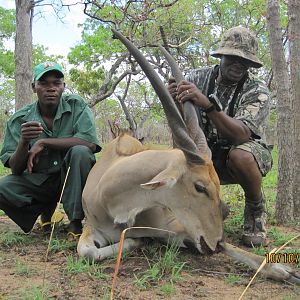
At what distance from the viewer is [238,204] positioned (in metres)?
5.31

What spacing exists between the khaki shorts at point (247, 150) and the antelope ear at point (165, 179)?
807 mm

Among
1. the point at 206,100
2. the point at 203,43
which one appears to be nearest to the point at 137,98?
the point at 203,43

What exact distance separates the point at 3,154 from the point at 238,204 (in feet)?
8.87

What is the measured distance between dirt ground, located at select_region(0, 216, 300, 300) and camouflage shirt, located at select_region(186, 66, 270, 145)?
1090 mm

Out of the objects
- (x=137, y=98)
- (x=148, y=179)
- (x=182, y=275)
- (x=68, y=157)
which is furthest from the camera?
Result: (x=137, y=98)

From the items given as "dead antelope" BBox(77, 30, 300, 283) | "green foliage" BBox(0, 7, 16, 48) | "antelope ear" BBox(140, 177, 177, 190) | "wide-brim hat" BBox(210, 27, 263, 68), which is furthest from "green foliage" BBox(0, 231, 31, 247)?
"green foliage" BBox(0, 7, 16, 48)

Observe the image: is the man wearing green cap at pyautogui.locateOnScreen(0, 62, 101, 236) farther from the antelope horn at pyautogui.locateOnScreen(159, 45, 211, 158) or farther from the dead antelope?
the antelope horn at pyautogui.locateOnScreen(159, 45, 211, 158)

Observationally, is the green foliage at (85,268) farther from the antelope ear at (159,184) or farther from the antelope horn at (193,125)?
the antelope horn at (193,125)

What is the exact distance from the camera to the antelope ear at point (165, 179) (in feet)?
8.49

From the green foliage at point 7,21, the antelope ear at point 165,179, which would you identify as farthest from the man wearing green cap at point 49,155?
the green foliage at point 7,21

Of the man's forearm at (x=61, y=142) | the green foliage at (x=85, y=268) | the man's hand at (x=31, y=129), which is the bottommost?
the green foliage at (x=85, y=268)

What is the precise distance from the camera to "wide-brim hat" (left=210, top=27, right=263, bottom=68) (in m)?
3.58

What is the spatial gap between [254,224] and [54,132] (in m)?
1.67

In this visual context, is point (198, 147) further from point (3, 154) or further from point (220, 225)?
point (3, 154)
